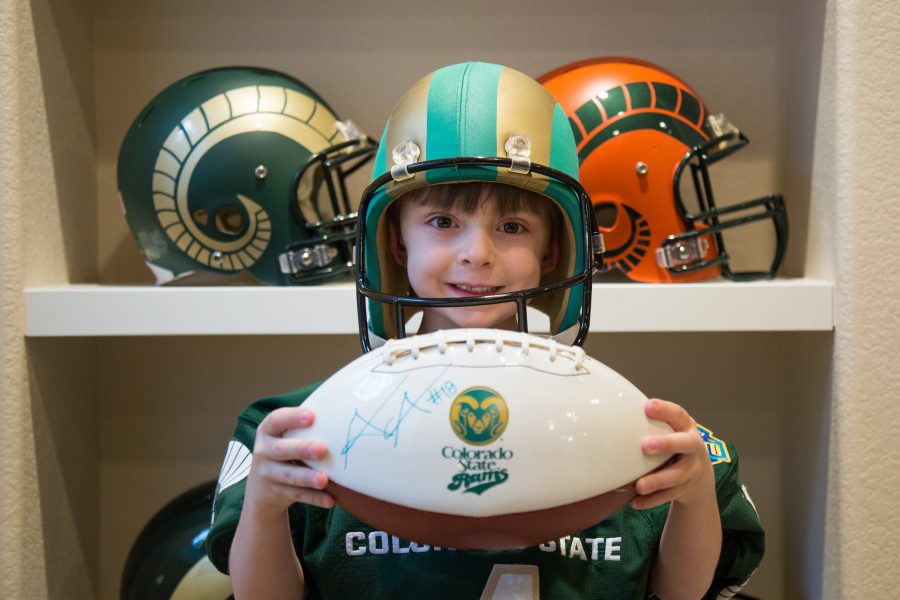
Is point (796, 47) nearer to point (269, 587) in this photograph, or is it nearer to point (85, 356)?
point (269, 587)

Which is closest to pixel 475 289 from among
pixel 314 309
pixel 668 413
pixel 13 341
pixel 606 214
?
pixel 668 413

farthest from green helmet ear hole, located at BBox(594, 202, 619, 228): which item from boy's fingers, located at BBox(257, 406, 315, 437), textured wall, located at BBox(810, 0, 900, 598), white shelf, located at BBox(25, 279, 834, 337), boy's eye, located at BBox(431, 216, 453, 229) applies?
boy's fingers, located at BBox(257, 406, 315, 437)

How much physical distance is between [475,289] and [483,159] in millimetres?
150

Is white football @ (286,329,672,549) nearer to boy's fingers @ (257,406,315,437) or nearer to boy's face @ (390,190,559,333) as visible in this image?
boy's fingers @ (257,406,315,437)

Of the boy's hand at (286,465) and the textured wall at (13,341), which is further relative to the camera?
the textured wall at (13,341)

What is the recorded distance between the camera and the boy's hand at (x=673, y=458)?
787 mm

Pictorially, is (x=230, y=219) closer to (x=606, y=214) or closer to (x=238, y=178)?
(x=238, y=178)

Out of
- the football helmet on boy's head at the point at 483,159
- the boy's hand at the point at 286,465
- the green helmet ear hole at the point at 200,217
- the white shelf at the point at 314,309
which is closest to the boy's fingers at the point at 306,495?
the boy's hand at the point at 286,465

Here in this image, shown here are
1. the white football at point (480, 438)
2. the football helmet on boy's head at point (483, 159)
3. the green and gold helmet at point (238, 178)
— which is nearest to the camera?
the white football at point (480, 438)

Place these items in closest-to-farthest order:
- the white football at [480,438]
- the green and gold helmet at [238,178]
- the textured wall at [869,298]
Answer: the white football at [480,438] → the textured wall at [869,298] → the green and gold helmet at [238,178]

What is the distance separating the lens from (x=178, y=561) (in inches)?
61.5

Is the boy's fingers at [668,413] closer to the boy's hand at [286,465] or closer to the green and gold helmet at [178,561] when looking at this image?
the boy's hand at [286,465]

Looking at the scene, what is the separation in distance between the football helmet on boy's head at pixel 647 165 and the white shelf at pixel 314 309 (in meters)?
0.16

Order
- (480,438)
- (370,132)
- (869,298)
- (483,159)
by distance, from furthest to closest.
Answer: (370,132), (869,298), (483,159), (480,438)
